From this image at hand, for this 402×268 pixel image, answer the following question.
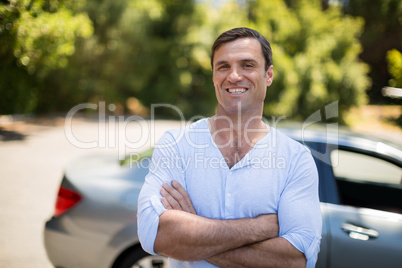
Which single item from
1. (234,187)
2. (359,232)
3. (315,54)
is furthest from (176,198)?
(315,54)

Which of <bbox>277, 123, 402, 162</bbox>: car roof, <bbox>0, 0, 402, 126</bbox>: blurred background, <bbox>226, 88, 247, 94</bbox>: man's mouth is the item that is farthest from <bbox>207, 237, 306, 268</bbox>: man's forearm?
<bbox>0, 0, 402, 126</bbox>: blurred background

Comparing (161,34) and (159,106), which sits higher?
(161,34)

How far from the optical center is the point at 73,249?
2.74m

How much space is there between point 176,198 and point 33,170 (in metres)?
6.55

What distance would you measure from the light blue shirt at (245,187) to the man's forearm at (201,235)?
0.05m

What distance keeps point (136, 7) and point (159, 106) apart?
5365 millimetres

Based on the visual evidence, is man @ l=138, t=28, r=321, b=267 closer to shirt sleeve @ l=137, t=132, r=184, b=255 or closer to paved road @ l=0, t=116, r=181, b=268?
shirt sleeve @ l=137, t=132, r=184, b=255

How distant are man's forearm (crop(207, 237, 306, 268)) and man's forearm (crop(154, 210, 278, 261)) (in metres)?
0.03

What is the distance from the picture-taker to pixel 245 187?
1.61 meters

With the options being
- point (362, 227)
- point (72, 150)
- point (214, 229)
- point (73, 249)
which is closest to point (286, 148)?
point (214, 229)

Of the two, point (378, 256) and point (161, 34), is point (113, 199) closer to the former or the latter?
point (378, 256)

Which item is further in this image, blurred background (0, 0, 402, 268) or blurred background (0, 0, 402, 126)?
blurred background (0, 0, 402, 126)

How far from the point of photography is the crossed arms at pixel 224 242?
1.51 m

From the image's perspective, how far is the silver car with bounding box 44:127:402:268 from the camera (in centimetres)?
240
